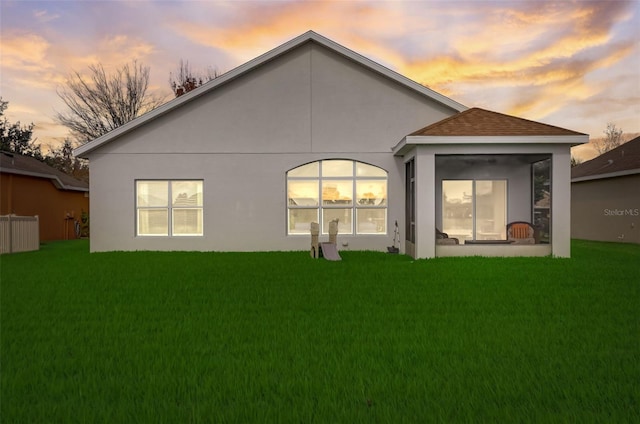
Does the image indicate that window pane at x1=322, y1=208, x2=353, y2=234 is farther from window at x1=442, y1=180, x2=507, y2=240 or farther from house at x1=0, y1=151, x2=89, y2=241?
house at x1=0, y1=151, x2=89, y2=241

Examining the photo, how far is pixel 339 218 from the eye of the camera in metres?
17.7

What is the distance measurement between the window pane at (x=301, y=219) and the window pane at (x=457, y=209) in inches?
191

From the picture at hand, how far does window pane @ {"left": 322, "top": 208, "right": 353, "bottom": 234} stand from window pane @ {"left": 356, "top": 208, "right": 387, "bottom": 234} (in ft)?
0.96

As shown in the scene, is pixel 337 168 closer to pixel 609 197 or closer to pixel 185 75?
pixel 609 197

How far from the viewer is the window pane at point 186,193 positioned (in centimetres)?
1791

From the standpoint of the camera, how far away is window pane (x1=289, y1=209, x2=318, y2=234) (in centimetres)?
1775

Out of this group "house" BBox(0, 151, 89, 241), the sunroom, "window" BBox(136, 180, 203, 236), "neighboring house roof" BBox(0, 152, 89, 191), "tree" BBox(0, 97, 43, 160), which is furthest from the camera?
"tree" BBox(0, 97, 43, 160)

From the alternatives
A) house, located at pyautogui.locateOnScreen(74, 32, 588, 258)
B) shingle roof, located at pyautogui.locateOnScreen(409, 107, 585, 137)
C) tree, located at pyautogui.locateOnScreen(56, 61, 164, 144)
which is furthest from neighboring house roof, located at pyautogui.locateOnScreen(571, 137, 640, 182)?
tree, located at pyautogui.locateOnScreen(56, 61, 164, 144)

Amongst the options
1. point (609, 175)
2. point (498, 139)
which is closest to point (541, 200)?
point (498, 139)

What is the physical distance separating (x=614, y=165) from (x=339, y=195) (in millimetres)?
14368

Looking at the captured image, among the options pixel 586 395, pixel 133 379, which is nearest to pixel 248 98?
pixel 133 379

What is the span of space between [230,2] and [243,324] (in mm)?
9041

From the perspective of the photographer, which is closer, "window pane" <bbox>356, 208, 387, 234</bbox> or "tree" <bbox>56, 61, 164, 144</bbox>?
"window pane" <bbox>356, 208, 387, 234</bbox>

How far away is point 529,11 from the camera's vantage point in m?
14.2
